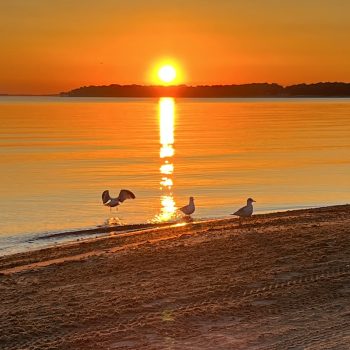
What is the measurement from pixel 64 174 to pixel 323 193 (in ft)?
48.1

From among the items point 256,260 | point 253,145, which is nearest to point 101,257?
point 256,260

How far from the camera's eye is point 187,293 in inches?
437

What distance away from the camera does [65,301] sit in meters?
11.0

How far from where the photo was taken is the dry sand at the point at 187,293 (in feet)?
30.1

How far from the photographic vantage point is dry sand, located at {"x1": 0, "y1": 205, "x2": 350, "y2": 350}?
9.17 meters

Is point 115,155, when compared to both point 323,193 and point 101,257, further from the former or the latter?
point 101,257

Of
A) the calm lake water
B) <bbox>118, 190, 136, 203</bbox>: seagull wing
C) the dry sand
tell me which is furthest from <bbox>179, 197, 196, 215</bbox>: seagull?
the dry sand

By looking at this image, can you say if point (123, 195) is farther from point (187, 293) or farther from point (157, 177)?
point (187, 293)

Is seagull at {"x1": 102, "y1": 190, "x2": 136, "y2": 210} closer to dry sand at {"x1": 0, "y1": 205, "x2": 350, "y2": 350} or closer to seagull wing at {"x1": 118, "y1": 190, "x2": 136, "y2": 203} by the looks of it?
seagull wing at {"x1": 118, "y1": 190, "x2": 136, "y2": 203}

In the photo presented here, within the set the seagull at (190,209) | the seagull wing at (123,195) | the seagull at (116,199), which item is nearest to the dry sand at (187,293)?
the seagull at (190,209)

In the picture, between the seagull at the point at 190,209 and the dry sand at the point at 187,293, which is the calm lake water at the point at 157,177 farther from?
the dry sand at the point at 187,293

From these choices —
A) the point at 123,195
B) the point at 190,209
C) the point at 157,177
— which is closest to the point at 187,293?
the point at 190,209

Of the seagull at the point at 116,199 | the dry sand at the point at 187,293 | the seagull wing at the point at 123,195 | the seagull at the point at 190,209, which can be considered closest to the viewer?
the dry sand at the point at 187,293

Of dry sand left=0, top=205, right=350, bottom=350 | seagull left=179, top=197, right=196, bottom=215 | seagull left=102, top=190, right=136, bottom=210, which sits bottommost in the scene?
dry sand left=0, top=205, right=350, bottom=350
